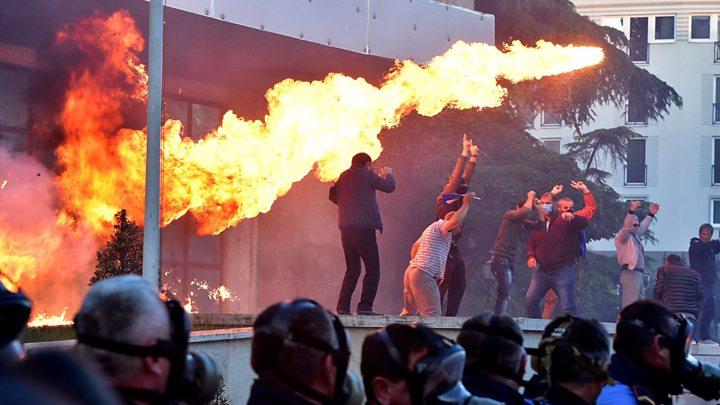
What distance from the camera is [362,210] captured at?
1027 cm

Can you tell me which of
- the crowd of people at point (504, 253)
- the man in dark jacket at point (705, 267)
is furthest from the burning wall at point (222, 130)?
the man in dark jacket at point (705, 267)

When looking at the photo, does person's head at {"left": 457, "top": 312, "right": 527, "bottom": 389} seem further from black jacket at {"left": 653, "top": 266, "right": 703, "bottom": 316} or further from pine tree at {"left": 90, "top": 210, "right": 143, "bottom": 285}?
black jacket at {"left": 653, "top": 266, "right": 703, "bottom": 316}

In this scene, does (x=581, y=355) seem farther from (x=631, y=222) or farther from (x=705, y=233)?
(x=705, y=233)

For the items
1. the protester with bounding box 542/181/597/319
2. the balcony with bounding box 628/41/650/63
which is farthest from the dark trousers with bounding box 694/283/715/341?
the balcony with bounding box 628/41/650/63

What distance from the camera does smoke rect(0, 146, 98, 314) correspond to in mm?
11680

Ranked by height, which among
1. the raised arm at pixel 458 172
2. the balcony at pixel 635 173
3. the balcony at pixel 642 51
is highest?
the balcony at pixel 642 51

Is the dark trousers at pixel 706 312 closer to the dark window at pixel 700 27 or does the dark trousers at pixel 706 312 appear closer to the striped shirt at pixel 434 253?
the striped shirt at pixel 434 253

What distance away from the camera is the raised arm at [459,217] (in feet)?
33.2

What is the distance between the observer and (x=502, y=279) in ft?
38.8

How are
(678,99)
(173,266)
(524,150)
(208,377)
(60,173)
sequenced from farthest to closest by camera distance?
1. (678,99)
2. (524,150)
3. (173,266)
4. (60,173)
5. (208,377)

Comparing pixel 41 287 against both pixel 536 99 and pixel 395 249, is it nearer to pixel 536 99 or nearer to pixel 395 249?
pixel 395 249

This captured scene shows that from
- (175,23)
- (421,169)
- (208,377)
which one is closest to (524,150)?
(421,169)

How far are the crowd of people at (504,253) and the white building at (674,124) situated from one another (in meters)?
25.9

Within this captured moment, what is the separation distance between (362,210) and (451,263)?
1.50 m
